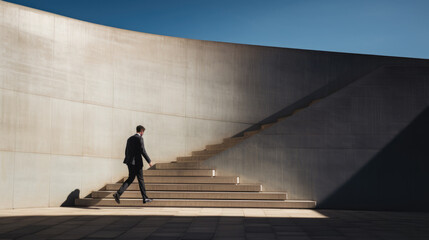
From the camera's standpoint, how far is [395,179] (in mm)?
8781

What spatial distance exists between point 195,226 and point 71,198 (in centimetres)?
412

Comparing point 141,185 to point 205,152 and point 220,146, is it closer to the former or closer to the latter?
point 205,152

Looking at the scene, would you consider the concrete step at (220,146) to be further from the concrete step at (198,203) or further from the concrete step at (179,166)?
the concrete step at (198,203)

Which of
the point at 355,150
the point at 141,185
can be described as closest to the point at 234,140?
the point at 355,150

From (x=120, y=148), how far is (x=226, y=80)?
3263mm

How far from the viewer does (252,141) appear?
30.2ft

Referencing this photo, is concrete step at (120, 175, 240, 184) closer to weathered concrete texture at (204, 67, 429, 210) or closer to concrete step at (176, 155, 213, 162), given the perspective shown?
weathered concrete texture at (204, 67, 429, 210)

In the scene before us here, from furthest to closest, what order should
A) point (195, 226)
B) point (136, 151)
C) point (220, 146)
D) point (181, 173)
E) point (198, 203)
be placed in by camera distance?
point (220, 146) → point (181, 173) → point (198, 203) → point (136, 151) → point (195, 226)

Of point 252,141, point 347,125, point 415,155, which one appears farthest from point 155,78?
point 415,155

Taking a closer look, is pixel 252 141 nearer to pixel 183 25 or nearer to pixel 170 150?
pixel 170 150

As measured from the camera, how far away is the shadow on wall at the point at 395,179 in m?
8.72

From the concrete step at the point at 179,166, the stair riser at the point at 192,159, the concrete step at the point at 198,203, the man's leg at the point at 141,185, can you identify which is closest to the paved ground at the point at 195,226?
the man's leg at the point at 141,185

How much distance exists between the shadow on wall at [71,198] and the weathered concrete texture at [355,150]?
2.70 m

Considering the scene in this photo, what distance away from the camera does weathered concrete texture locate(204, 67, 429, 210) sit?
28.8 feet
